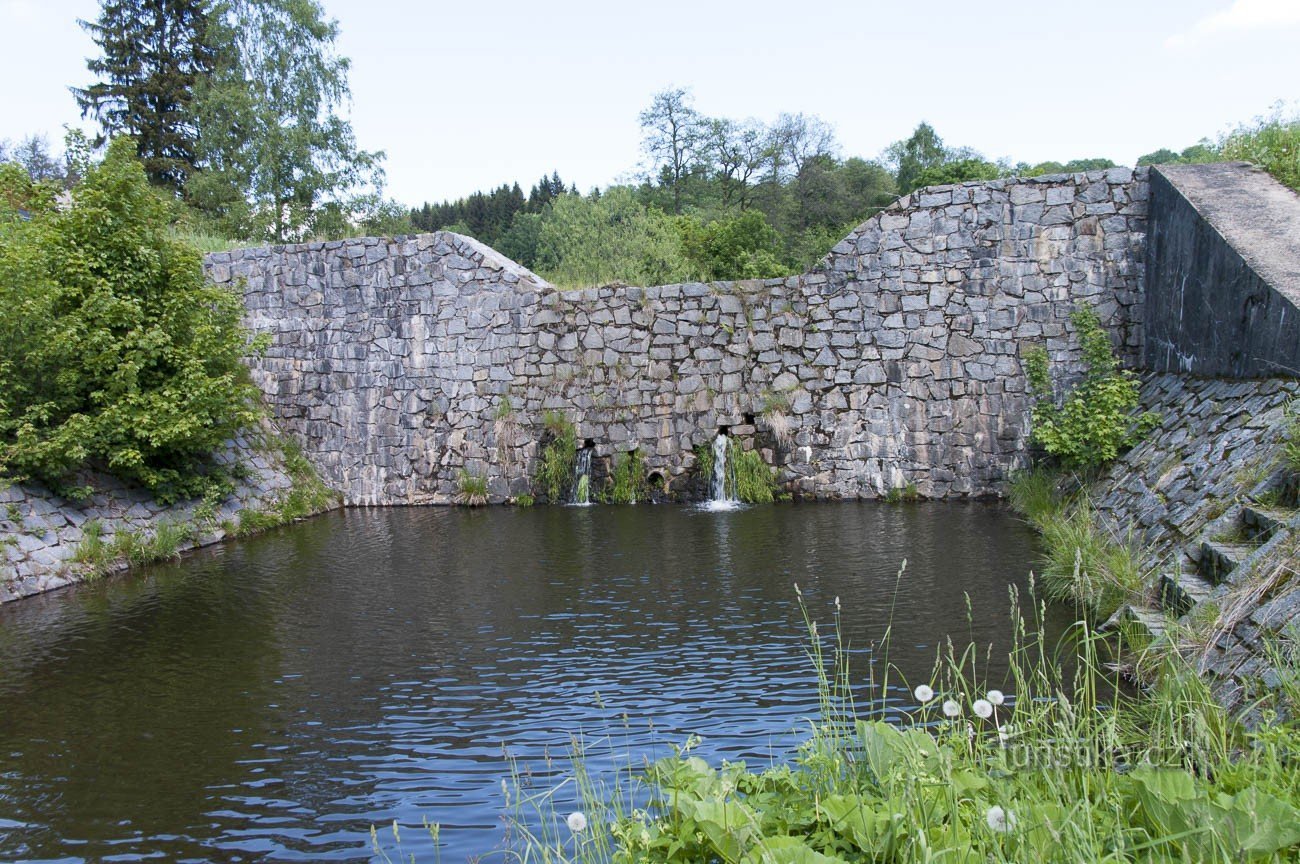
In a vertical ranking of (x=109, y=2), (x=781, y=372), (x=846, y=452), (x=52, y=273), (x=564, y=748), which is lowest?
(x=564, y=748)

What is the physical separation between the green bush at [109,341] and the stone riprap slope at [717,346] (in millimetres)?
1401

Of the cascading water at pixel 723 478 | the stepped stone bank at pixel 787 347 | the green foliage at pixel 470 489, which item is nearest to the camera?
the stepped stone bank at pixel 787 347

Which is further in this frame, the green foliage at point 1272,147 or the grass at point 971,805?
the green foliage at point 1272,147

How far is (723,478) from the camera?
13477 mm

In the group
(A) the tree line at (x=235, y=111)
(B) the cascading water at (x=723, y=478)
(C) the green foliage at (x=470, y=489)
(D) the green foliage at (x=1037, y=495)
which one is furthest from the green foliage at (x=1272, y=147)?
(A) the tree line at (x=235, y=111)

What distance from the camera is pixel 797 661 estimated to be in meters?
6.27

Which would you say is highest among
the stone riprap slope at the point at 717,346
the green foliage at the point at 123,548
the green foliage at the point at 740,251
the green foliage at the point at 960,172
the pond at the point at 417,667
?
the green foliage at the point at 960,172

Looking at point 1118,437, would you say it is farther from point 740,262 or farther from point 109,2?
point 109,2

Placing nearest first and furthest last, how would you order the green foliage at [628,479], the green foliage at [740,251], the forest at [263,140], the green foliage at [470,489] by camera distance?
the green foliage at [628,479]
the green foliage at [470,489]
the green foliage at [740,251]
the forest at [263,140]

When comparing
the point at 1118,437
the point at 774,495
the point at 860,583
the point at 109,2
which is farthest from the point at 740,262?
the point at 109,2

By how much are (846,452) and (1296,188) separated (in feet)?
20.2

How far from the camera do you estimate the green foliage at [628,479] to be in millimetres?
13867

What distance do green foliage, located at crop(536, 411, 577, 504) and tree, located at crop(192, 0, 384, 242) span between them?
54.8 feet

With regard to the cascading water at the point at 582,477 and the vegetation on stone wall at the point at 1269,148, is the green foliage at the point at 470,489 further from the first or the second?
the vegetation on stone wall at the point at 1269,148
